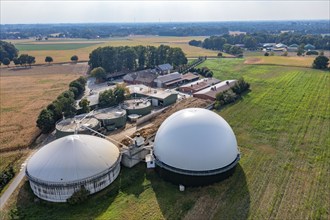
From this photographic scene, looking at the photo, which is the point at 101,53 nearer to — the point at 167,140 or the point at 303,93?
the point at 303,93

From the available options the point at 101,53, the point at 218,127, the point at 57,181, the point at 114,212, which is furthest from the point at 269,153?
the point at 101,53

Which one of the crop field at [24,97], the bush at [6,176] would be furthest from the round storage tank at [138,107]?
the bush at [6,176]

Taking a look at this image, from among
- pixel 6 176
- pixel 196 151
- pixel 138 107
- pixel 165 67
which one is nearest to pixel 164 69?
pixel 165 67

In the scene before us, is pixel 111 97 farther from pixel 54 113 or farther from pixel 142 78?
pixel 142 78

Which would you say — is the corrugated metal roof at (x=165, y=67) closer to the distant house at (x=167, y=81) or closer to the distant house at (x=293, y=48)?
the distant house at (x=167, y=81)

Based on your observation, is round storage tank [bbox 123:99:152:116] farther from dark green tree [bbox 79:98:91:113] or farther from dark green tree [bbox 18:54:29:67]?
dark green tree [bbox 18:54:29:67]

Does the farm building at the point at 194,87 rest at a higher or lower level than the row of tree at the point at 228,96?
higher
